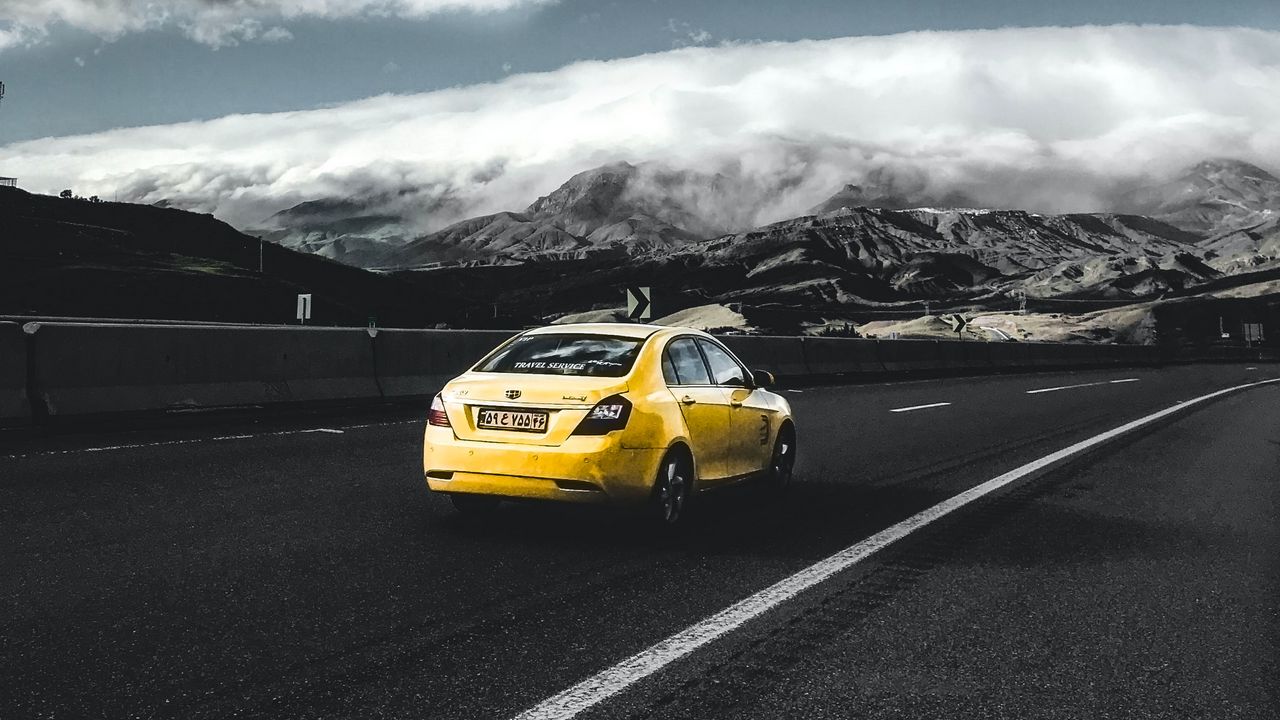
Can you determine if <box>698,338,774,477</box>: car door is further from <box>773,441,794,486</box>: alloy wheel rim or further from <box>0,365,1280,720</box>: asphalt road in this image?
<box>0,365,1280,720</box>: asphalt road

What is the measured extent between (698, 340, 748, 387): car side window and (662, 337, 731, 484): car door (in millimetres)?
129

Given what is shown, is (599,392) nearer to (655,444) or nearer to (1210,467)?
(655,444)

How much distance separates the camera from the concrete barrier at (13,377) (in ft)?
38.7

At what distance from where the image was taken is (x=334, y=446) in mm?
11391

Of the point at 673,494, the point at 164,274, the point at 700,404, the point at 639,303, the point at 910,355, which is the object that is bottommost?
the point at 673,494

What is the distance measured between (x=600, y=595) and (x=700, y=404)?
7.63ft

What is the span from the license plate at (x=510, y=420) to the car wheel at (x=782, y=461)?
254 cm

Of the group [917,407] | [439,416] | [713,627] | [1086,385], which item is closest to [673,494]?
[439,416]

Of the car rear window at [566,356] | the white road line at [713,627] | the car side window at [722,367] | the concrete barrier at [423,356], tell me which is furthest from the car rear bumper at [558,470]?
the concrete barrier at [423,356]

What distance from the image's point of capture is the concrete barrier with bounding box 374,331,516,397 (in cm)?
1656

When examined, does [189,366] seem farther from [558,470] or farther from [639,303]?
[639,303]

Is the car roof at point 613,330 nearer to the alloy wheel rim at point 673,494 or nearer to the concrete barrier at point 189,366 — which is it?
the alloy wheel rim at point 673,494

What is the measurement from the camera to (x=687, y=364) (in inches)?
318

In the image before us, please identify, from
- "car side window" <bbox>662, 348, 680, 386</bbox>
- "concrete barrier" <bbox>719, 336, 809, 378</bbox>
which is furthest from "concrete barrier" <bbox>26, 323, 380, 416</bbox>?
"concrete barrier" <bbox>719, 336, 809, 378</bbox>
